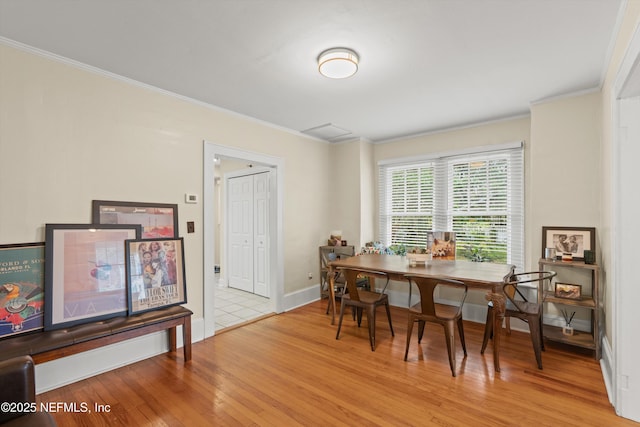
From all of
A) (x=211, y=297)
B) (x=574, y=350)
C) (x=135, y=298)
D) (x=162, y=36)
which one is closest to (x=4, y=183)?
(x=135, y=298)

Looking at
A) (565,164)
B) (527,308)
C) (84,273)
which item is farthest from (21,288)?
(565,164)

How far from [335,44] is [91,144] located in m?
2.26

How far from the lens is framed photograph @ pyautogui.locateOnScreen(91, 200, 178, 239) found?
2754 millimetres

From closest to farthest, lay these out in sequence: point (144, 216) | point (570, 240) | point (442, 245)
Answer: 1. point (144, 216)
2. point (570, 240)
3. point (442, 245)

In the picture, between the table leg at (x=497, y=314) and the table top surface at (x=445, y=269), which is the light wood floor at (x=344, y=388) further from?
the table top surface at (x=445, y=269)

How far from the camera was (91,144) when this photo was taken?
8.89 ft

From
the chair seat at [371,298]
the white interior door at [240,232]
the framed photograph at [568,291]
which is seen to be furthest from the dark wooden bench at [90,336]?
the framed photograph at [568,291]

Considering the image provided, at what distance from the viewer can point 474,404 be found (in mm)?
2238

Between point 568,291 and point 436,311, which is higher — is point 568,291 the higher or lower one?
the higher one

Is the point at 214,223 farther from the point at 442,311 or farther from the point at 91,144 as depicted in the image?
the point at 442,311

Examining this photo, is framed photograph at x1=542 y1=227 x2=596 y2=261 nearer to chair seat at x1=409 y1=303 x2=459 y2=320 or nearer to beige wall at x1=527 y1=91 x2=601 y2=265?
beige wall at x1=527 y1=91 x2=601 y2=265

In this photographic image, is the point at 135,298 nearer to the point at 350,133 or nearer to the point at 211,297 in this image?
the point at 211,297

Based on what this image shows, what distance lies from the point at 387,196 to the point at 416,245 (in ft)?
3.03

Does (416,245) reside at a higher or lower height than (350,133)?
lower
